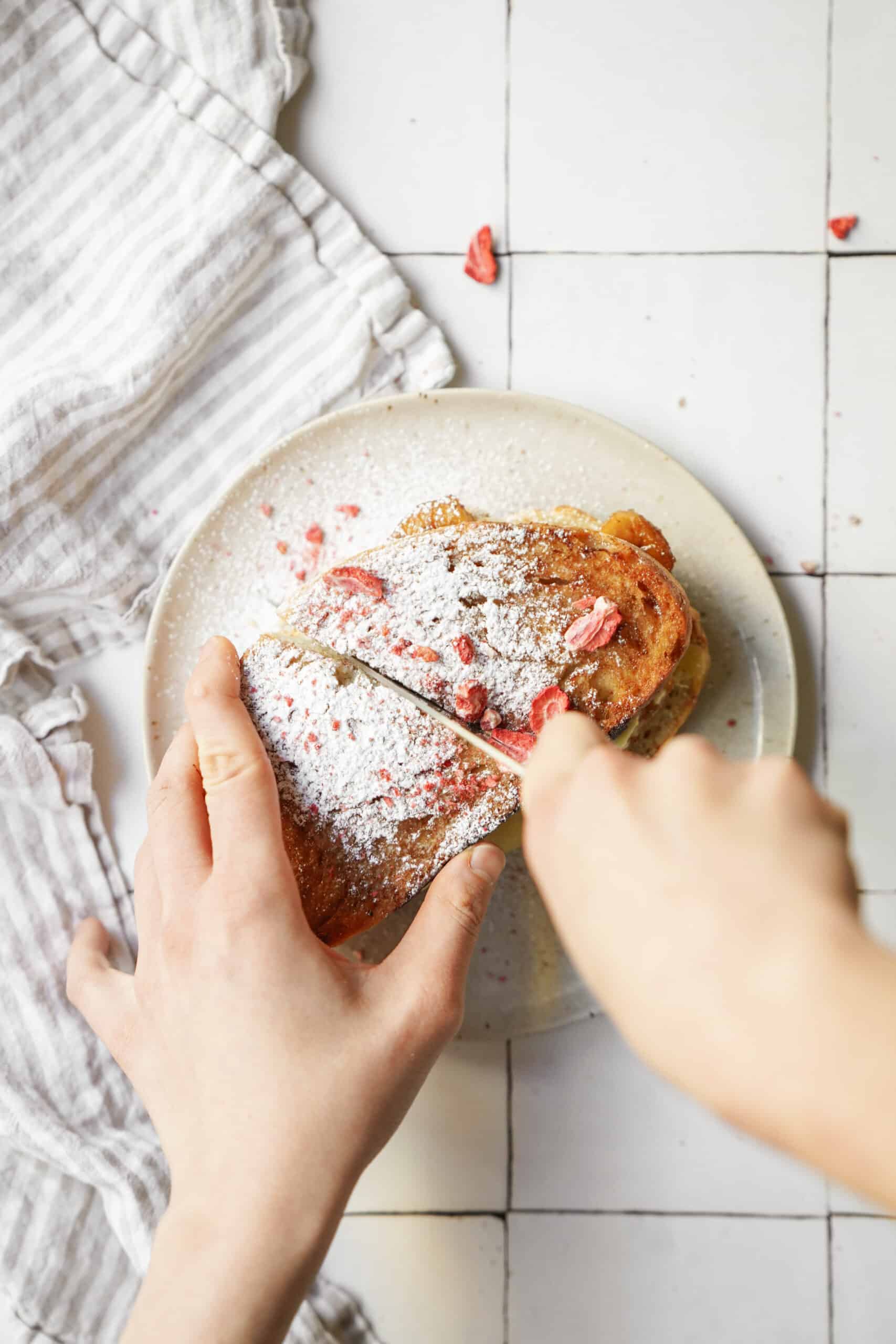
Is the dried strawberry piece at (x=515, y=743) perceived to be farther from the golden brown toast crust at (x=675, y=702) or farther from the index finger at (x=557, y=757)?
the index finger at (x=557, y=757)

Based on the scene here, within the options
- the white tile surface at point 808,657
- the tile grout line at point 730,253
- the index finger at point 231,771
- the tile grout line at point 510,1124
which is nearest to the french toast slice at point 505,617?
the index finger at point 231,771

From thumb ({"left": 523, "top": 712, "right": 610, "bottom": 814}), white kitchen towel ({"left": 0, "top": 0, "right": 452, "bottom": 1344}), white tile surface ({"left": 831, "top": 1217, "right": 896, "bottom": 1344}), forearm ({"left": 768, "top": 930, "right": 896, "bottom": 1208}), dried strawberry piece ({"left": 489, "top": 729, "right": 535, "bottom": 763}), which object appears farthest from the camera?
white tile surface ({"left": 831, "top": 1217, "right": 896, "bottom": 1344})

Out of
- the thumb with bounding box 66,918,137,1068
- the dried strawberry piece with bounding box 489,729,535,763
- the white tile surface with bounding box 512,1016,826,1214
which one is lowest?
the white tile surface with bounding box 512,1016,826,1214

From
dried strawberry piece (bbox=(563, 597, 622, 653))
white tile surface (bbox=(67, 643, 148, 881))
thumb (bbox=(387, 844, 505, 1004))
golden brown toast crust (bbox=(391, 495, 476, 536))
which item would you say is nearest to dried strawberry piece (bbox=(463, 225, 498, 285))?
golden brown toast crust (bbox=(391, 495, 476, 536))

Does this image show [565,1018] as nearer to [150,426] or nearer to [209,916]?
[209,916]

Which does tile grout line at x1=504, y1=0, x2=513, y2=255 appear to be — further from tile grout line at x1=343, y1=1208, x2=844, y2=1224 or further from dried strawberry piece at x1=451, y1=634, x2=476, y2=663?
tile grout line at x1=343, y1=1208, x2=844, y2=1224

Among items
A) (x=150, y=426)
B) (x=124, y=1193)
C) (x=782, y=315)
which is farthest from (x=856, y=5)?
(x=124, y=1193)
